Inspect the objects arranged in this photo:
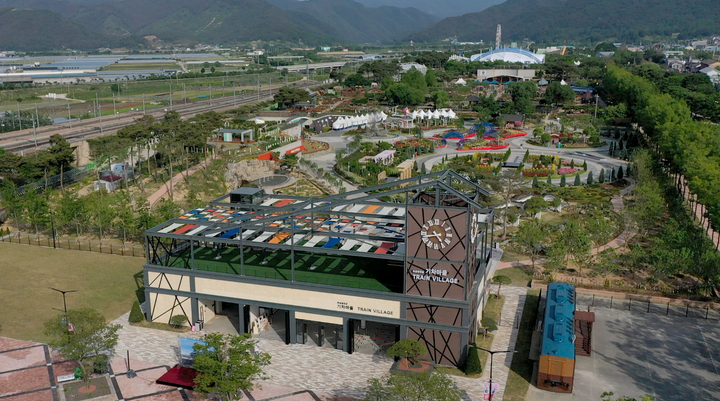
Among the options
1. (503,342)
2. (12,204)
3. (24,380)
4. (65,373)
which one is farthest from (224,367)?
(12,204)

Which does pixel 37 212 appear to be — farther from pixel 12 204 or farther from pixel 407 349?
pixel 407 349

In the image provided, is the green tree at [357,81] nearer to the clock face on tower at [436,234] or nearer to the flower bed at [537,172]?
the flower bed at [537,172]

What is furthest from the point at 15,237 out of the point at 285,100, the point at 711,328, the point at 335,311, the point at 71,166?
the point at 285,100

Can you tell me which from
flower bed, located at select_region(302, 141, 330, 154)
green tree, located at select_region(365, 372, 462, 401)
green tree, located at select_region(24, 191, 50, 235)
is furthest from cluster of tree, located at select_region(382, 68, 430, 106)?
green tree, located at select_region(365, 372, 462, 401)

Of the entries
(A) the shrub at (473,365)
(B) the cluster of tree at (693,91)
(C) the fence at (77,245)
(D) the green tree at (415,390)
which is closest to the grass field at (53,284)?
(C) the fence at (77,245)

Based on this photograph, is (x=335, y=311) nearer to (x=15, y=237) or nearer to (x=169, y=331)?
(x=169, y=331)

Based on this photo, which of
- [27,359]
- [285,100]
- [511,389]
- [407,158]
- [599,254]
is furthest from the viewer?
[285,100]
